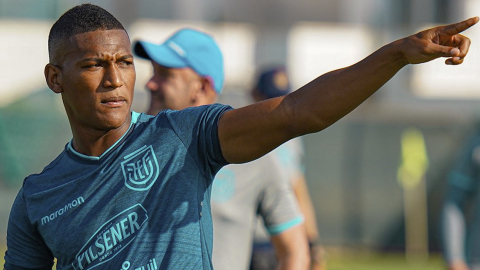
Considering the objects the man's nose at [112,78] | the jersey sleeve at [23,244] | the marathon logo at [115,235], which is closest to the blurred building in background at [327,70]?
the jersey sleeve at [23,244]

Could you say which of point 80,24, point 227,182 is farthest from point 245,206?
point 80,24

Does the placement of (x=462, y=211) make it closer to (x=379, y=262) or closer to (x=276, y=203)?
(x=276, y=203)

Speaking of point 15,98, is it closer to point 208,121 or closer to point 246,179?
point 246,179

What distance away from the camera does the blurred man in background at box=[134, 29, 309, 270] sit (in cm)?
386

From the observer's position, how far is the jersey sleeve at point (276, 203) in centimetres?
399

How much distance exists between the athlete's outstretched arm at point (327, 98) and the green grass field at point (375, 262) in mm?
9628

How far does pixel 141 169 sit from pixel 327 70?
46.7ft

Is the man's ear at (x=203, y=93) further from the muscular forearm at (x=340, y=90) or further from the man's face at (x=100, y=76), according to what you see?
the muscular forearm at (x=340, y=90)

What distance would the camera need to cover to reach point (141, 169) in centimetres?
261

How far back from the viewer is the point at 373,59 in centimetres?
226

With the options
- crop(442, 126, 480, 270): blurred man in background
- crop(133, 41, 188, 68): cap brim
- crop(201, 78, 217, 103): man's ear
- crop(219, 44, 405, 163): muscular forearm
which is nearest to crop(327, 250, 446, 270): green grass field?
crop(442, 126, 480, 270): blurred man in background

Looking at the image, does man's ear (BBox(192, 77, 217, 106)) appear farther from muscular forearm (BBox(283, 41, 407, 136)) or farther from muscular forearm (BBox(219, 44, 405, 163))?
muscular forearm (BBox(283, 41, 407, 136))

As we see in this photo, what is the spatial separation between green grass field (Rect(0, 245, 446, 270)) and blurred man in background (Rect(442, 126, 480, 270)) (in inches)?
257

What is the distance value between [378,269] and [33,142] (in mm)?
5352
